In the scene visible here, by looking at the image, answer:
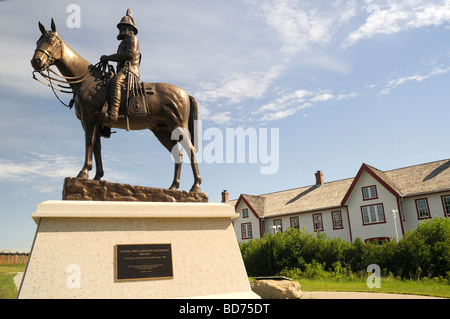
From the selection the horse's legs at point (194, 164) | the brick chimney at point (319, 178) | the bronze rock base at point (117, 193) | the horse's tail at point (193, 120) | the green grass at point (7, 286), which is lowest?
the green grass at point (7, 286)

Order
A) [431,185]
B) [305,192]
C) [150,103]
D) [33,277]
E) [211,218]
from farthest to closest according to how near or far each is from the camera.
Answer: [305,192] < [431,185] < [150,103] < [211,218] < [33,277]

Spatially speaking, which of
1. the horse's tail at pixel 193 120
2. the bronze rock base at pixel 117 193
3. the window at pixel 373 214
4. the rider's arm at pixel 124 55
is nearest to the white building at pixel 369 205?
the window at pixel 373 214

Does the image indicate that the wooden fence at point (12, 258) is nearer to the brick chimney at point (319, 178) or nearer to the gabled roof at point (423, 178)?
the brick chimney at point (319, 178)

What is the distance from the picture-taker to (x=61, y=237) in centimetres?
602

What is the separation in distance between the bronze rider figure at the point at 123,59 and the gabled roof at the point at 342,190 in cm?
2694

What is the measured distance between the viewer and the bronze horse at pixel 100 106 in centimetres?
746

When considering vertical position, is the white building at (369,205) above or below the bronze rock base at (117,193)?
above

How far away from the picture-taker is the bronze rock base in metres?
6.81

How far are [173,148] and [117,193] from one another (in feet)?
6.47

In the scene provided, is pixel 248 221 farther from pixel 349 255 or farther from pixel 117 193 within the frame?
pixel 117 193

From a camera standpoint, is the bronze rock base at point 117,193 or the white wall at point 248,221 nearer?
the bronze rock base at point 117,193
